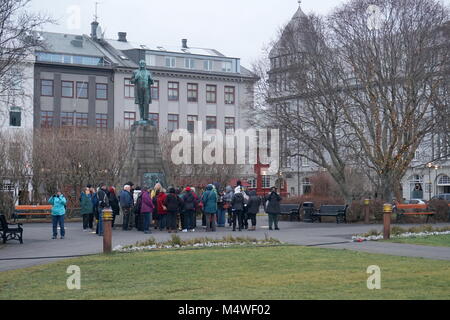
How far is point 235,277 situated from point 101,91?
2585 inches

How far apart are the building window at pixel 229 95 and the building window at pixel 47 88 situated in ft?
66.4

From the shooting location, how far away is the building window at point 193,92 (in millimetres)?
82812

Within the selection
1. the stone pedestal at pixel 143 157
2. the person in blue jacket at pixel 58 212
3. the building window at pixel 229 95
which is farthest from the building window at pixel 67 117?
the person in blue jacket at pixel 58 212

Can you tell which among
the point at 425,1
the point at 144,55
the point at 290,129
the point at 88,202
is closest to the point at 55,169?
the point at 290,129

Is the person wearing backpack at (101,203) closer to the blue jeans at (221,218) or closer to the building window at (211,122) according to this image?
the blue jeans at (221,218)

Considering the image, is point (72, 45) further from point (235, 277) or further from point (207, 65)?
point (235, 277)

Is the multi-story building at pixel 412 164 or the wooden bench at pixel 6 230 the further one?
the multi-story building at pixel 412 164

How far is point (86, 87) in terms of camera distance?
76.8 meters

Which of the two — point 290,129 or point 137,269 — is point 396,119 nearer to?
point 290,129

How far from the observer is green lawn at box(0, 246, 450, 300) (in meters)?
12.0

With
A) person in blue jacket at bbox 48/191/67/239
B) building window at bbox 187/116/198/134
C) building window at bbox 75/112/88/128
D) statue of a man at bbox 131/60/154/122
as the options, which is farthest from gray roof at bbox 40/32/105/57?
person in blue jacket at bbox 48/191/67/239

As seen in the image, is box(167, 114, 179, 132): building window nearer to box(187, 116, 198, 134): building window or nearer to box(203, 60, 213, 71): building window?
box(187, 116, 198, 134): building window

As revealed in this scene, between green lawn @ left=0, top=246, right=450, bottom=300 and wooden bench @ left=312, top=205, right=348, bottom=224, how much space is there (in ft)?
57.0

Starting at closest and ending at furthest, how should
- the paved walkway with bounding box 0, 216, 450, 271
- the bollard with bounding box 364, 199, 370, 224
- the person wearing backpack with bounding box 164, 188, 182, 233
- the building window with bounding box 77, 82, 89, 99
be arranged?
the paved walkway with bounding box 0, 216, 450, 271
the person wearing backpack with bounding box 164, 188, 182, 233
the bollard with bounding box 364, 199, 370, 224
the building window with bounding box 77, 82, 89, 99
